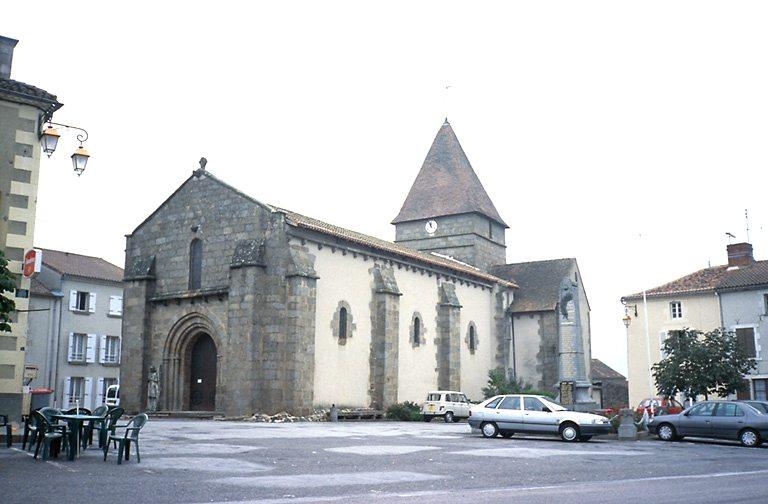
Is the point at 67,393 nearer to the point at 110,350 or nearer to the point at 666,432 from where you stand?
the point at 110,350

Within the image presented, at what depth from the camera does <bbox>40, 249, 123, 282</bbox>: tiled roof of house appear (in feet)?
144

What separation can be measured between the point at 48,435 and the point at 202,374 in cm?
1874

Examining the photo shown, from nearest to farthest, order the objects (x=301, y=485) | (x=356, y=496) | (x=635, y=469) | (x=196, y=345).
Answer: (x=356, y=496)
(x=301, y=485)
(x=635, y=469)
(x=196, y=345)

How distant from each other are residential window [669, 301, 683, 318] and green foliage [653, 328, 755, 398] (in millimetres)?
9666

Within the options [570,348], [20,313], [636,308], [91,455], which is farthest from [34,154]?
[636,308]

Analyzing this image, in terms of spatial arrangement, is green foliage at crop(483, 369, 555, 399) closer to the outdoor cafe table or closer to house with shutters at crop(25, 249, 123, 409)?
house with shutters at crop(25, 249, 123, 409)

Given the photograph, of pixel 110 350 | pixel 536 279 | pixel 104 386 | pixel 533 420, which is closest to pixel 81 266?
pixel 110 350

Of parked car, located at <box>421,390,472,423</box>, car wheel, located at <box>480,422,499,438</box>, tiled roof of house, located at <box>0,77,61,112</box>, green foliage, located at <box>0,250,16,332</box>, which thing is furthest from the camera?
parked car, located at <box>421,390,472,423</box>

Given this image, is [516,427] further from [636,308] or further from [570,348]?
[636,308]

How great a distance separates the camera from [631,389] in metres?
41.9

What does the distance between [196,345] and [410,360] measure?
9.52 m

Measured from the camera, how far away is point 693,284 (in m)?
40.8

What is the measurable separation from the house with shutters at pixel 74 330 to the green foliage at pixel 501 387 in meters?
21.6

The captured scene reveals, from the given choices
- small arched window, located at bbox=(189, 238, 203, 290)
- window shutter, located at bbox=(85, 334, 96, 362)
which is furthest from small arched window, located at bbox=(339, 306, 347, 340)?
window shutter, located at bbox=(85, 334, 96, 362)
